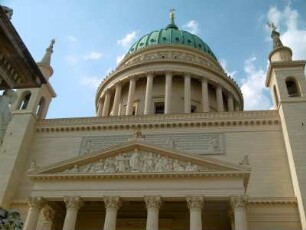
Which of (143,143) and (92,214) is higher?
(143,143)

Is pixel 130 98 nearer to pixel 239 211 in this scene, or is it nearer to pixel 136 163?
pixel 136 163

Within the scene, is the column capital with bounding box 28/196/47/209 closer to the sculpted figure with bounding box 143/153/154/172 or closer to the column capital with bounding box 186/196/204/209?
the sculpted figure with bounding box 143/153/154/172

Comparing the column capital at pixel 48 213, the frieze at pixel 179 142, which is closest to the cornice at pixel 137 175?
the column capital at pixel 48 213

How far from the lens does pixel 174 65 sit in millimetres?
37844

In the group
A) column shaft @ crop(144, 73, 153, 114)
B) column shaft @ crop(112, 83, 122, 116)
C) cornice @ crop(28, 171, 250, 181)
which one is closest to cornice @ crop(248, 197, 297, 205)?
cornice @ crop(28, 171, 250, 181)

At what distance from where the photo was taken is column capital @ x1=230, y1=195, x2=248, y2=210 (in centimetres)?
1784

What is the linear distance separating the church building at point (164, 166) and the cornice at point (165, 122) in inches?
2.7

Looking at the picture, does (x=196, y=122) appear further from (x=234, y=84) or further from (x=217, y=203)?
(x=234, y=84)

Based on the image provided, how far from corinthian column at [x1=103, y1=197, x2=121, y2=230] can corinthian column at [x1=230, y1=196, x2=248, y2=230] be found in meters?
5.89

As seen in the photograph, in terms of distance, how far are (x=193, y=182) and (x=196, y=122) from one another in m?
6.87

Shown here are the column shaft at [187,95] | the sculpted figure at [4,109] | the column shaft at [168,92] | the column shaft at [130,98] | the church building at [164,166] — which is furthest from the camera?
the column shaft at [130,98]

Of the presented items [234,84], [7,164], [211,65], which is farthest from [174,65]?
[7,164]

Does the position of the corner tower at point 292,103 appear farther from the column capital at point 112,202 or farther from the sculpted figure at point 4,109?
the sculpted figure at point 4,109

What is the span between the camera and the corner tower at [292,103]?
20703 mm
